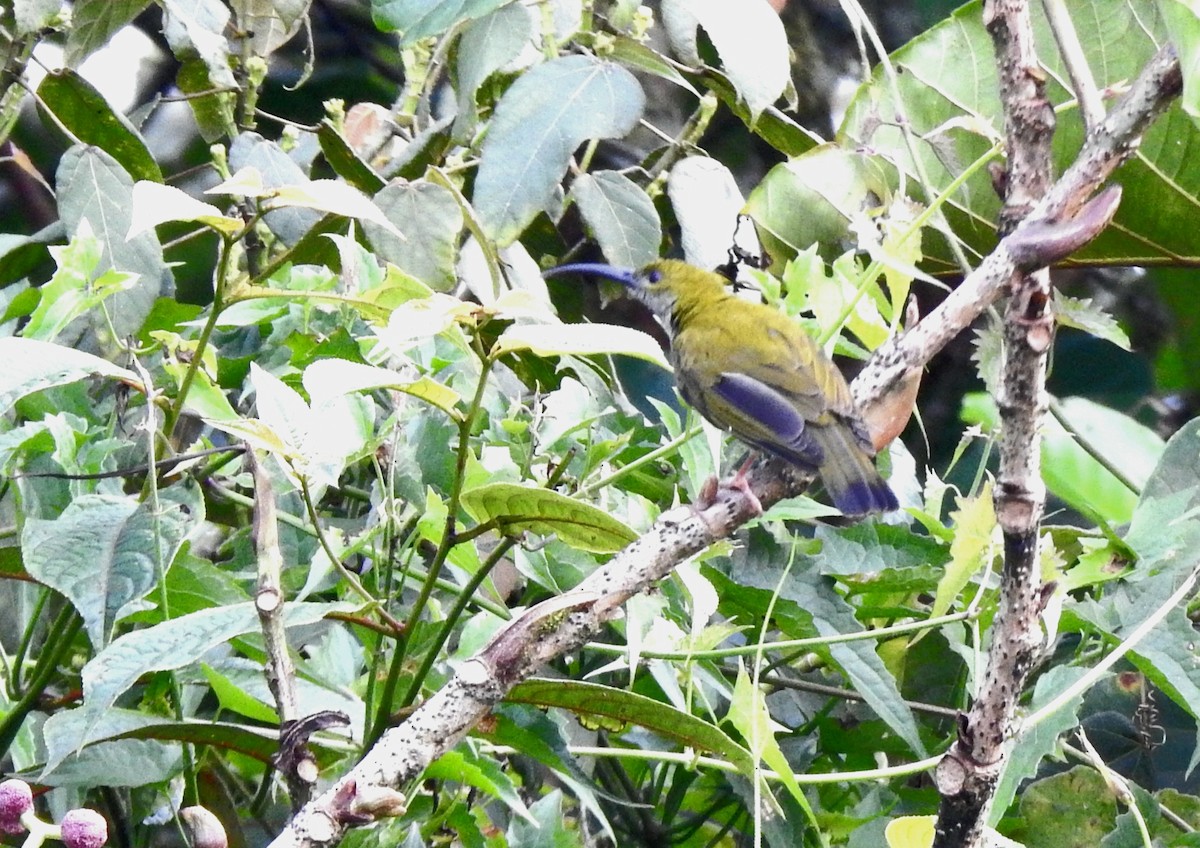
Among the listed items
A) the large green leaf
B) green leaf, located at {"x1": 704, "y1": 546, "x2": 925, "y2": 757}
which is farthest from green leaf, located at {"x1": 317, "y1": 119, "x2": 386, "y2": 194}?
green leaf, located at {"x1": 704, "y1": 546, "x2": 925, "y2": 757}

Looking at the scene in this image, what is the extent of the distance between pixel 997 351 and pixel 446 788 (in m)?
0.66

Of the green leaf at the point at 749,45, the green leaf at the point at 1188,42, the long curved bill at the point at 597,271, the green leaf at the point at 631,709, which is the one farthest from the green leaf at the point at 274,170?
the green leaf at the point at 1188,42

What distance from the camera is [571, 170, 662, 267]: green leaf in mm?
1682

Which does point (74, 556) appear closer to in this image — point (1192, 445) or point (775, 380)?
point (1192, 445)

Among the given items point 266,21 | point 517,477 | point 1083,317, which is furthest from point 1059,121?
point 266,21

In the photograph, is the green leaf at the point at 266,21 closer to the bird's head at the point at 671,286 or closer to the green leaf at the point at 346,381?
the bird's head at the point at 671,286

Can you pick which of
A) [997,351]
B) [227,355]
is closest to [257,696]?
[227,355]

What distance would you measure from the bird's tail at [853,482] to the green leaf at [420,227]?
0.49 metres

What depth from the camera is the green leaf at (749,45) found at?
5.10ft

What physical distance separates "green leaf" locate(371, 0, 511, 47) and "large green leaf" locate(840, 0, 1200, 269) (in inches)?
19.1

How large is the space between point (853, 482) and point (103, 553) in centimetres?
91

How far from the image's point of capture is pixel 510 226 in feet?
5.02

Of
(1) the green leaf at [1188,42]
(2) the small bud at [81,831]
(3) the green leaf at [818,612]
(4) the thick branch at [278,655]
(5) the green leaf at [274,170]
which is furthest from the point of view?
(5) the green leaf at [274,170]

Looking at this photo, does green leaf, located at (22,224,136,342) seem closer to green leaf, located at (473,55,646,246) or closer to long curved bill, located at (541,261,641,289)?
green leaf, located at (473,55,646,246)
